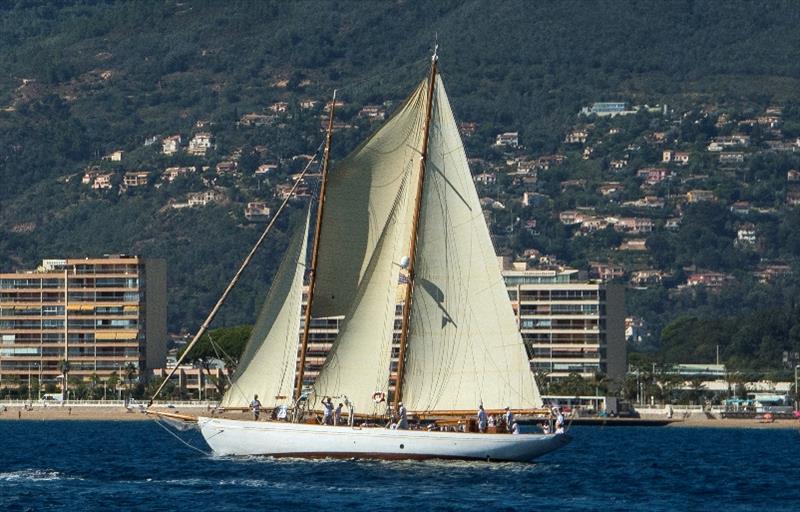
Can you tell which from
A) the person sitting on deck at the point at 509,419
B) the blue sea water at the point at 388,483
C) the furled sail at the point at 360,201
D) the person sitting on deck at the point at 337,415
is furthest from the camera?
the furled sail at the point at 360,201

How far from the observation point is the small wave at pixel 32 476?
89.9 m

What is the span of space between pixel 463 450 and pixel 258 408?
889 cm

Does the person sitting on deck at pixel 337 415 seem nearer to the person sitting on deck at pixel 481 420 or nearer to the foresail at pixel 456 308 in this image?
the foresail at pixel 456 308

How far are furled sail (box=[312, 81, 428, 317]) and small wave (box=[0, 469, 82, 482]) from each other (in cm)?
1278

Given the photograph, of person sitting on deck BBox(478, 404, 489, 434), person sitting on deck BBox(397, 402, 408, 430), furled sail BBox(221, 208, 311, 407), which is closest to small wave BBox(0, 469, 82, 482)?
furled sail BBox(221, 208, 311, 407)

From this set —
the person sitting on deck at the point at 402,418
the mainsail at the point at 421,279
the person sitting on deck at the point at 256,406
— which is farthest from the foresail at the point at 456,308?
the person sitting on deck at the point at 256,406

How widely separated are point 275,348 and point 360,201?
7154 millimetres

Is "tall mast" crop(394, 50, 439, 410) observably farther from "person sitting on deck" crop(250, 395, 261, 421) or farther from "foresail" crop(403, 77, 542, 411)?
"person sitting on deck" crop(250, 395, 261, 421)

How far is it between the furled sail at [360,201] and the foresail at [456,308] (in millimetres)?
1181

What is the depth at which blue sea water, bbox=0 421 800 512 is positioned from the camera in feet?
257

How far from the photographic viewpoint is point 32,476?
92.1m

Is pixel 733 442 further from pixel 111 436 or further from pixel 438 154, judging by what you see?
pixel 438 154

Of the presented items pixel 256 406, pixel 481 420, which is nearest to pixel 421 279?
pixel 481 420

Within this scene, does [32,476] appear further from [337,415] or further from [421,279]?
[421,279]
